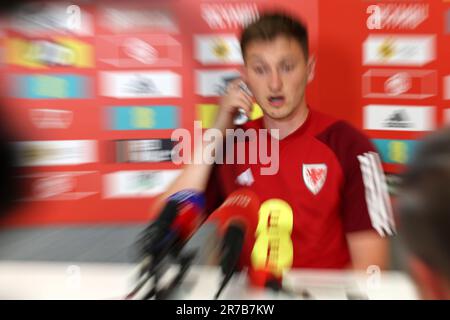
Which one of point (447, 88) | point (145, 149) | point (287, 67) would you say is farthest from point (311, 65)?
point (145, 149)

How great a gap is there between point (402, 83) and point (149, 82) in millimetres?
537

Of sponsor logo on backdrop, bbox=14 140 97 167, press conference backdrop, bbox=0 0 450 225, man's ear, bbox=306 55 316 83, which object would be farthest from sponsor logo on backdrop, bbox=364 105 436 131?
sponsor logo on backdrop, bbox=14 140 97 167

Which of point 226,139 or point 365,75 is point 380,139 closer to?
point 365,75

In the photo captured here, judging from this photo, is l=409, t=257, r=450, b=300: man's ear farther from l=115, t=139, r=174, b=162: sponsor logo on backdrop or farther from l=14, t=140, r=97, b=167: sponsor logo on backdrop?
l=14, t=140, r=97, b=167: sponsor logo on backdrop

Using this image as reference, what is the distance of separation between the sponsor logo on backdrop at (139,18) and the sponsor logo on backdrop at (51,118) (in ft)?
0.72

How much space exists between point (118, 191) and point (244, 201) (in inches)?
11.1

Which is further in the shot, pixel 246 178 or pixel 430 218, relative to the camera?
pixel 246 178

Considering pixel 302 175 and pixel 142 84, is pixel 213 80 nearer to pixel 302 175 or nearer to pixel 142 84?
pixel 142 84

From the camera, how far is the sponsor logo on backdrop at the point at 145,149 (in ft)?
2.90

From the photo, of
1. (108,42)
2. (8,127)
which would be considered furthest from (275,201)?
(8,127)

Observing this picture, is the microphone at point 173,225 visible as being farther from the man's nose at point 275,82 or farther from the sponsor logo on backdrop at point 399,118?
the sponsor logo on backdrop at point 399,118

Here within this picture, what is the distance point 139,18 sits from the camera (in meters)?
0.86

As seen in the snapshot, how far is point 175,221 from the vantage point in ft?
2.90

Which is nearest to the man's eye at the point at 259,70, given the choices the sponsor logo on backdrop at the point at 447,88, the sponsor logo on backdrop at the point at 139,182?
the sponsor logo on backdrop at the point at 139,182
